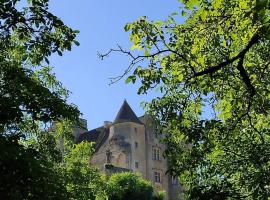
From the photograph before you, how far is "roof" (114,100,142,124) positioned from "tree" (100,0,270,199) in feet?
219

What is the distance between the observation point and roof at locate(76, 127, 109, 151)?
85.1 meters

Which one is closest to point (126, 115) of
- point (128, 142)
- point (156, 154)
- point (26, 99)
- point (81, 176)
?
point (128, 142)

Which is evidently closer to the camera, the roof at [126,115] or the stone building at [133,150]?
the stone building at [133,150]

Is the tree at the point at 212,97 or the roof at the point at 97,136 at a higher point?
the roof at the point at 97,136

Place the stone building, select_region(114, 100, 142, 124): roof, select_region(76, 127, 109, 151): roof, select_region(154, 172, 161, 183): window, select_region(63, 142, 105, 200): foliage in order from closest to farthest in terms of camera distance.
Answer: select_region(63, 142, 105, 200): foliage < the stone building < select_region(114, 100, 142, 124): roof < select_region(154, 172, 161, 183): window < select_region(76, 127, 109, 151): roof

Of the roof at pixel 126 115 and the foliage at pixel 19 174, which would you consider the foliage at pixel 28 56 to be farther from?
the roof at pixel 126 115

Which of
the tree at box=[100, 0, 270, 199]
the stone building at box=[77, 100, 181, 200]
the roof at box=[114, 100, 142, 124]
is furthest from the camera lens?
the roof at box=[114, 100, 142, 124]

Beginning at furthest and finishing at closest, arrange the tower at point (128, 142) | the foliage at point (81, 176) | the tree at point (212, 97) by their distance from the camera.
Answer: the tower at point (128, 142) < the foliage at point (81, 176) < the tree at point (212, 97)

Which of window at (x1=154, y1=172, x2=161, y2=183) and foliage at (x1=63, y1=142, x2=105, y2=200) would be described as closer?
foliage at (x1=63, y1=142, x2=105, y2=200)

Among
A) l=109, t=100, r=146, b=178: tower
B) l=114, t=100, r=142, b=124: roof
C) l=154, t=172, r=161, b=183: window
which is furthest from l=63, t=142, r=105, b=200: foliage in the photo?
l=154, t=172, r=161, b=183: window

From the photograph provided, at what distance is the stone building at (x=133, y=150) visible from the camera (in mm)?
77875

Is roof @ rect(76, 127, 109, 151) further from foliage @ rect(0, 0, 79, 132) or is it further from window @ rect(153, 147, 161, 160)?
foliage @ rect(0, 0, 79, 132)

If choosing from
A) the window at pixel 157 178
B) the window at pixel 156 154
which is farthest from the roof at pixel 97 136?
the window at pixel 157 178

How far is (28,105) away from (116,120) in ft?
221
